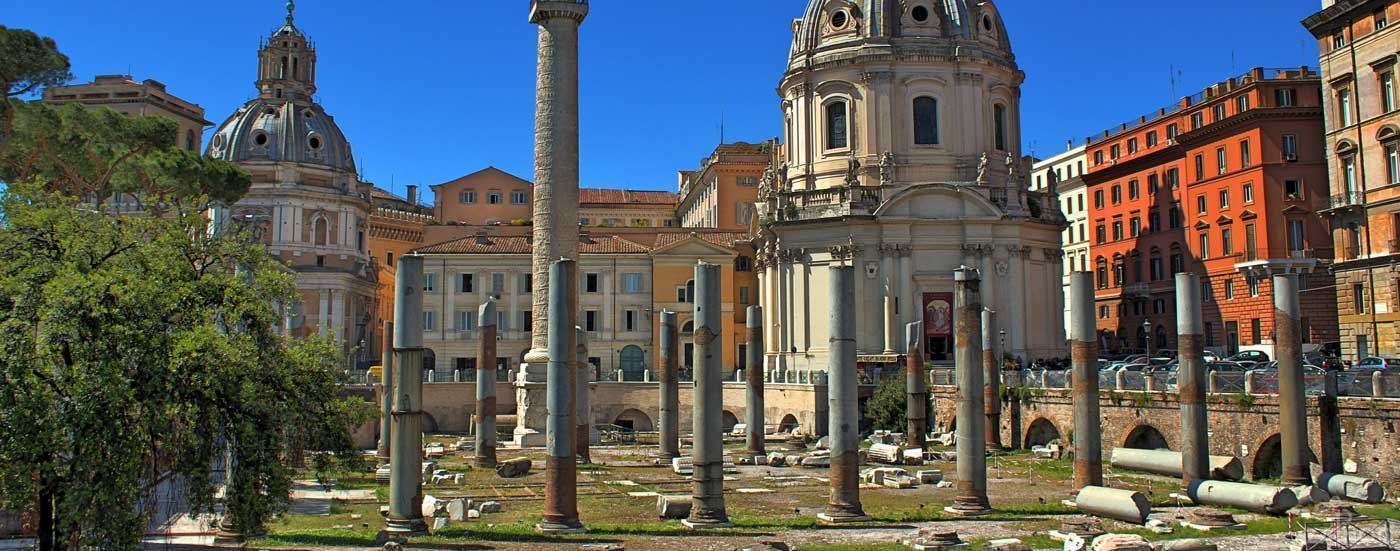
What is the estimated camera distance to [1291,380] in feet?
87.3

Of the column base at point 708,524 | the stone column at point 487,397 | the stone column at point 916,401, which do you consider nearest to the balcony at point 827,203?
the stone column at point 916,401

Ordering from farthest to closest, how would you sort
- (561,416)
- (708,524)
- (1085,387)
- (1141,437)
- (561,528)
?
(1141,437)
(1085,387)
(708,524)
(561,416)
(561,528)

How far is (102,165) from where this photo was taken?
135ft

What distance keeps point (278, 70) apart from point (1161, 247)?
53762 mm

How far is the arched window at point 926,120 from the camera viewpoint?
58.9 metres

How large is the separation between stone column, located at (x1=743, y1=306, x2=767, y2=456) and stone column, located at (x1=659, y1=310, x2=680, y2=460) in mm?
3121

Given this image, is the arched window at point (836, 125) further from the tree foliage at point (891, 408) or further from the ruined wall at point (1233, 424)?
the ruined wall at point (1233, 424)

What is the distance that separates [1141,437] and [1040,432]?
19.5 ft

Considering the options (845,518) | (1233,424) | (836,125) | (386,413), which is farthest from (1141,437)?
(836,125)

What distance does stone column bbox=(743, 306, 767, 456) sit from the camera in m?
37.9

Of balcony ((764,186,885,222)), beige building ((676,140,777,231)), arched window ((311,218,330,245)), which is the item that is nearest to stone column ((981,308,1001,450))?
balcony ((764,186,885,222))

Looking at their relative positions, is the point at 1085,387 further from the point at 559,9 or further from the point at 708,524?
the point at 559,9

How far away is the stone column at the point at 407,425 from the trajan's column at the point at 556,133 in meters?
15.6

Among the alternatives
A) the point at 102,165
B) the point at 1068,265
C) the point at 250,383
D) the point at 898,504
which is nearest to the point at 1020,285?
the point at 1068,265
